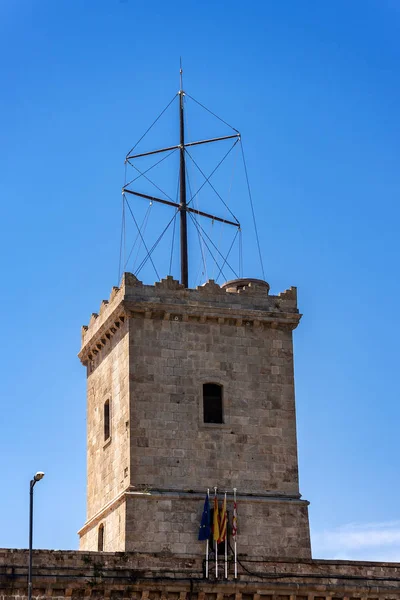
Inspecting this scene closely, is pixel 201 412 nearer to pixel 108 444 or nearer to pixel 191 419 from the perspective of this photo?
pixel 191 419

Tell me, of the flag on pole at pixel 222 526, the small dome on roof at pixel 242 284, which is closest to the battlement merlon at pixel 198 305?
the small dome on roof at pixel 242 284

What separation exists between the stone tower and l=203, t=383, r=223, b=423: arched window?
32 millimetres

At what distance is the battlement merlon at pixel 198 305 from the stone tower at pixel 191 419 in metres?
0.04

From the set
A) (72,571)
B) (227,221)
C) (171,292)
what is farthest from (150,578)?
(227,221)

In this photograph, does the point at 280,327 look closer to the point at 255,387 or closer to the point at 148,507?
the point at 255,387

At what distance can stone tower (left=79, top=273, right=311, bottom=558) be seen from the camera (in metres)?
42.0

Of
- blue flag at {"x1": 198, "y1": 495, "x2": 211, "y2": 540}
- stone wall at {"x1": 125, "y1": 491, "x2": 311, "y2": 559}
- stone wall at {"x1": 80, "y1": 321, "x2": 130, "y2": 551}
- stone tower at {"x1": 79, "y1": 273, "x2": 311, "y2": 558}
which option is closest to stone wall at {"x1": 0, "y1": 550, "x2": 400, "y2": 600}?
stone wall at {"x1": 125, "y1": 491, "x2": 311, "y2": 559}

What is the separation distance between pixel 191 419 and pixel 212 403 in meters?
1.01

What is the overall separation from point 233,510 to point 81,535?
657 cm

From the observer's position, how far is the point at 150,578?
39.1m

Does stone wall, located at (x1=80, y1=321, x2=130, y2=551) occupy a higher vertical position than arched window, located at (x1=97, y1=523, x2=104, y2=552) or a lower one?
higher

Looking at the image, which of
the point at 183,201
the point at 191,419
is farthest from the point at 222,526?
the point at 183,201

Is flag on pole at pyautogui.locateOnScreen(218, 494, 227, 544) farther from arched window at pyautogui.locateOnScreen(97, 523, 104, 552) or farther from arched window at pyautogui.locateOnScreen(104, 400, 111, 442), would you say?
arched window at pyautogui.locateOnScreen(104, 400, 111, 442)

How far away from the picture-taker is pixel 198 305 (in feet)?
145
